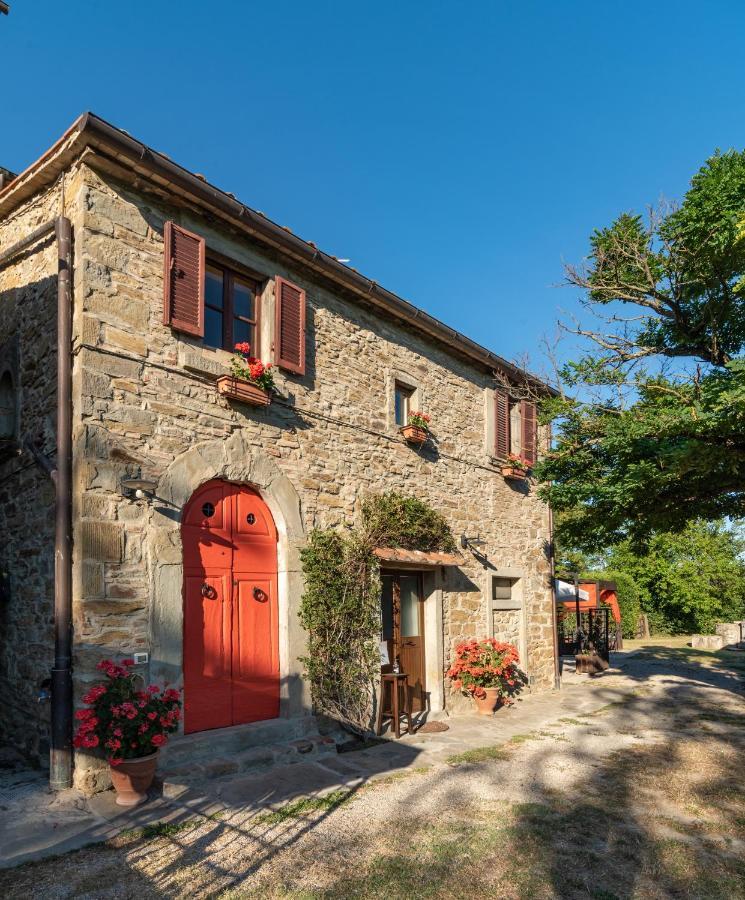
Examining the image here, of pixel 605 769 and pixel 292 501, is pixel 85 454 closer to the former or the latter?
pixel 292 501

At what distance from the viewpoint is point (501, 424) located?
11.9m

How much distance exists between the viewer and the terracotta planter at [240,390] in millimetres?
6871

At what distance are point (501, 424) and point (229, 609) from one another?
266 inches

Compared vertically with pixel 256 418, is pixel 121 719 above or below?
below

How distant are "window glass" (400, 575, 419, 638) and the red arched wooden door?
8.90 ft

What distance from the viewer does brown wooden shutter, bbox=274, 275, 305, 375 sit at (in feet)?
25.0

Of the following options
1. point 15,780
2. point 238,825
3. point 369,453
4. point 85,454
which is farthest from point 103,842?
point 369,453

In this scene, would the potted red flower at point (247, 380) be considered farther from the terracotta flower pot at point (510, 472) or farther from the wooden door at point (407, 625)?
the terracotta flower pot at point (510, 472)

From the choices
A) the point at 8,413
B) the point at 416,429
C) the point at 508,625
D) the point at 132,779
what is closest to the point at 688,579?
the point at 508,625

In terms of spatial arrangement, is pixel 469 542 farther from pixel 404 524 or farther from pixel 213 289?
pixel 213 289

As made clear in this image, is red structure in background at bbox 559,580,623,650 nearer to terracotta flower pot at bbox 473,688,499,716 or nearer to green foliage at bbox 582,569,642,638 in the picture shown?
Answer: green foliage at bbox 582,569,642,638

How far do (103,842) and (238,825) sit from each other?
3.07 feet

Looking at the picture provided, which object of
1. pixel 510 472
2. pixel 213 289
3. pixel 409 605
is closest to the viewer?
pixel 213 289

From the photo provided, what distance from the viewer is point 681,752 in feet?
23.8
